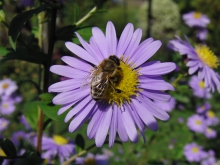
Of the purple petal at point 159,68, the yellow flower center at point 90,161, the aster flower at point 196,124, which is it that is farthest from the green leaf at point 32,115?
the aster flower at point 196,124

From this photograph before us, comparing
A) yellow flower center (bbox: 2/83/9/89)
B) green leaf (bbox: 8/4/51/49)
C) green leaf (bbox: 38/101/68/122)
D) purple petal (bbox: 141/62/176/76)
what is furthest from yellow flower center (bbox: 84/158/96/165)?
green leaf (bbox: 8/4/51/49)

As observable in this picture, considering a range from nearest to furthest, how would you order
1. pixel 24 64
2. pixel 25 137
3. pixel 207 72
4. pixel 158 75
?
pixel 158 75 → pixel 207 72 → pixel 25 137 → pixel 24 64

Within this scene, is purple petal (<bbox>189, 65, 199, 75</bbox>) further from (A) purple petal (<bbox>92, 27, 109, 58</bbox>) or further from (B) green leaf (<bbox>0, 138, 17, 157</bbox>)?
(B) green leaf (<bbox>0, 138, 17, 157</bbox>)

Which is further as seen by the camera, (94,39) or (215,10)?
(215,10)

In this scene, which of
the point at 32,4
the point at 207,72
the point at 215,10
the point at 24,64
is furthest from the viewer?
the point at 215,10

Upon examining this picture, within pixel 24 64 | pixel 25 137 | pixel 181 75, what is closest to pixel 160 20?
pixel 24 64

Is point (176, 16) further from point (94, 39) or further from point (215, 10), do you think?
point (94, 39)

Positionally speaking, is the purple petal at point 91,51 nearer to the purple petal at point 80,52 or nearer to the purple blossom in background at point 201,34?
the purple petal at point 80,52
